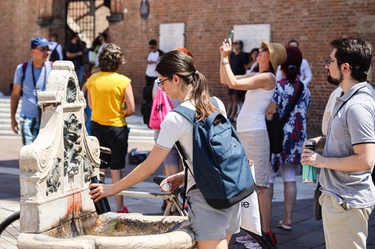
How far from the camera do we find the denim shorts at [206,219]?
378 centimetres

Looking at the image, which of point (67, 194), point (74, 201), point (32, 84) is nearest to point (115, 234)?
point (74, 201)

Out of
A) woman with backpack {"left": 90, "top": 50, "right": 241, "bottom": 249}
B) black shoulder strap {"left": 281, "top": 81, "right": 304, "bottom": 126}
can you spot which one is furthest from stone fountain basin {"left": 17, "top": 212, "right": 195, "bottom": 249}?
black shoulder strap {"left": 281, "top": 81, "right": 304, "bottom": 126}

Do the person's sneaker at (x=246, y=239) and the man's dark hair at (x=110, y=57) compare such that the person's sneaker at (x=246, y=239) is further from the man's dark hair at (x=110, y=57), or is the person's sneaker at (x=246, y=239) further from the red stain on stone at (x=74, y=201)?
the man's dark hair at (x=110, y=57)

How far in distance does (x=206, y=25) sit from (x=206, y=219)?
53.5 feet

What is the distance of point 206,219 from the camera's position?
378cm

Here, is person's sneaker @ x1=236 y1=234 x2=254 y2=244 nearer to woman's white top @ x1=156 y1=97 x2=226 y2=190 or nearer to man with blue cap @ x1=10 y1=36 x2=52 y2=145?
woman's white top @ x1=156 y1=97 x2=226 y2=190

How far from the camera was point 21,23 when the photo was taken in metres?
24.5

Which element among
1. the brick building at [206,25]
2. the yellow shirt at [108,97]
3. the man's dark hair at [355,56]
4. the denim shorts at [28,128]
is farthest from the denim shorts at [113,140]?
the brick building at [206,25]

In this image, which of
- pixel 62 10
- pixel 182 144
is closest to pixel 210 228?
pixel 182 144

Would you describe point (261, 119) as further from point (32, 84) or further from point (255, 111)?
point (32, 84)

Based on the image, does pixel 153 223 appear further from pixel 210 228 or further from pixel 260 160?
pixel 260 160

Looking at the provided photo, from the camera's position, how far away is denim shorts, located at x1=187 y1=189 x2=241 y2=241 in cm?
378

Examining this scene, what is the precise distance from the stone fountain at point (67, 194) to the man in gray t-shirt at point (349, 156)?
84 centimetres

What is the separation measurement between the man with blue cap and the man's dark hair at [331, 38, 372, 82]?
181 inches
